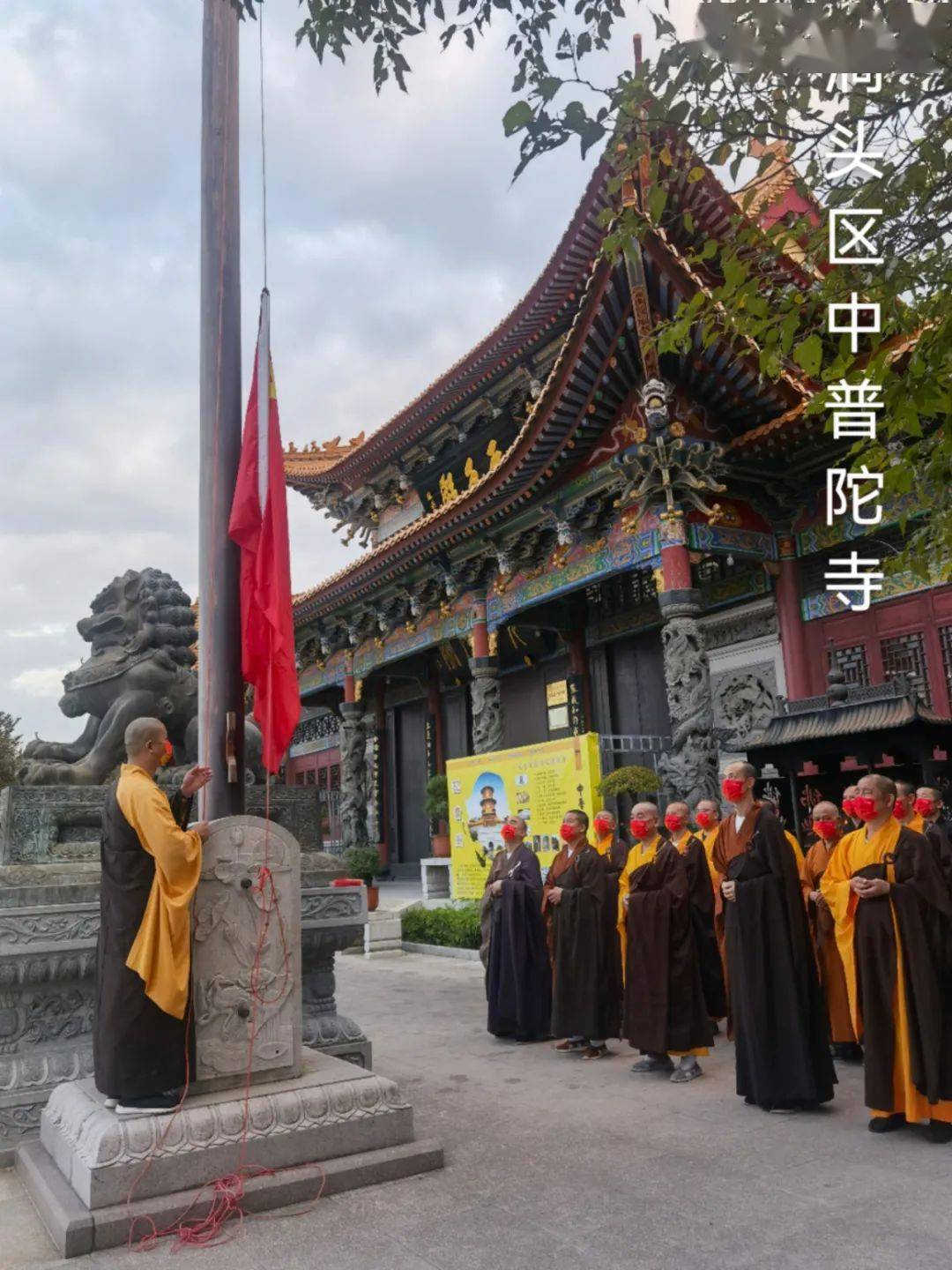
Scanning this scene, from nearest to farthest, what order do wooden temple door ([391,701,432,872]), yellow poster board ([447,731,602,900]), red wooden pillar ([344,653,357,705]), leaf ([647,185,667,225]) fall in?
leaf ([647,185,667,225]) < yellow poster board ([447,731,602,900]) < red wooden pillar ([344,653,357,705]) < wooden temple door ([391,701,432,872])

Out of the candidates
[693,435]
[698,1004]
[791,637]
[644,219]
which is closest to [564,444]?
[693,435]

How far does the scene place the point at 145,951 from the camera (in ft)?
11.1

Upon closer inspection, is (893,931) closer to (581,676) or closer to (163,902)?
(163,902)

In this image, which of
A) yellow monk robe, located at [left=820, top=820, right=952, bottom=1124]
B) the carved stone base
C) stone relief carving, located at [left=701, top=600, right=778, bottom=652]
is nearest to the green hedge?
stone relief carving, located at [left=701, top=600, right=778, bottom=652]

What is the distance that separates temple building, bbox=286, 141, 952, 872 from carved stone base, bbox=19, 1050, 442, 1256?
15.3 feet

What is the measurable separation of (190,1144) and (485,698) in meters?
10.4

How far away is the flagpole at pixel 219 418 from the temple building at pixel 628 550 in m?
2.75

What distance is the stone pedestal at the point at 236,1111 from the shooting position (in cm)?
321

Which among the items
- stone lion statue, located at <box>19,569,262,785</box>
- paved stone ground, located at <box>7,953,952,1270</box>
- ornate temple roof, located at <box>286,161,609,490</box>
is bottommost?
paved stone ground, located at <box>7,953,952,1270</box>

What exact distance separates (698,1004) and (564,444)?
7254mm

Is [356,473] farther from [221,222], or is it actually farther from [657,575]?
[221,222]

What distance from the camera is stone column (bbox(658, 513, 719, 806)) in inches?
387

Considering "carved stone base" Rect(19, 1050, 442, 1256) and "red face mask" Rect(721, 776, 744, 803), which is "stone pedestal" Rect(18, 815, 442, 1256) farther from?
"red face mask" Rect(721, 776, 744, 803)

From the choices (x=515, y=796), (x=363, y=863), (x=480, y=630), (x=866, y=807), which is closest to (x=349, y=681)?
(x=363, y=863)
